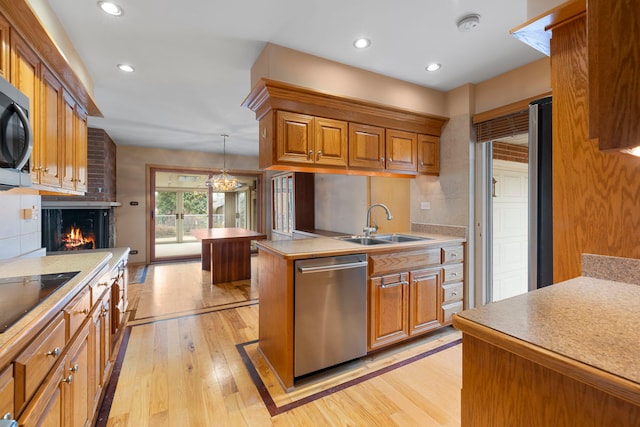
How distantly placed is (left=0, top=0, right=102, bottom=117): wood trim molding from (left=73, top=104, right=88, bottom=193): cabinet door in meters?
0.25

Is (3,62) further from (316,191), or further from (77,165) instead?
(316,191)

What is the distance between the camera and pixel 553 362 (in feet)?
2.04

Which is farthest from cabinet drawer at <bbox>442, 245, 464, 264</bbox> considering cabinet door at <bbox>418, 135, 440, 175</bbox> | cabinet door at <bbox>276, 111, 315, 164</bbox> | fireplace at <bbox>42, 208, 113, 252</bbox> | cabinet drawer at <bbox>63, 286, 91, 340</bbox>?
fireplace at <bbox>42, 208, 113, 252</bbox>

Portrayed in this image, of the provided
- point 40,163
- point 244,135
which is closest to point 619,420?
point 40,163

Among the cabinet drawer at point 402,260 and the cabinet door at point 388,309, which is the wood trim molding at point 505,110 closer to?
the cabinet drawer at point 402,260

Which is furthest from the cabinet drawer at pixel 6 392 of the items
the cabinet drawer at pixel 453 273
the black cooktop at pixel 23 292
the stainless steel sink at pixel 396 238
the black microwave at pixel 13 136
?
the cabinet drawer at pixel 453 273

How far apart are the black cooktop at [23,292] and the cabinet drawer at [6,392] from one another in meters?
0.14

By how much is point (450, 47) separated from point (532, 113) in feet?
3.45

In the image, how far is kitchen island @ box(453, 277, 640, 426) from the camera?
58cm

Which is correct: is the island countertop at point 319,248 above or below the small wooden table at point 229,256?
above

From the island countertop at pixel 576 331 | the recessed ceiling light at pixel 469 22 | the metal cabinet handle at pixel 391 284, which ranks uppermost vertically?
the recessed ceiling light at pixel 469 22

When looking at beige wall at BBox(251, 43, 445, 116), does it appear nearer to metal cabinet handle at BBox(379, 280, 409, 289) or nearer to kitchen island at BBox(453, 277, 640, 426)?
metal cabinet handle at BBox(379, 280, 409, 289)

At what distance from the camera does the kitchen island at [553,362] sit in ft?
1.90

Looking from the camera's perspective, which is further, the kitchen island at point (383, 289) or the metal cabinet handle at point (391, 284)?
the metal cabinet handle at point (391, 284)
